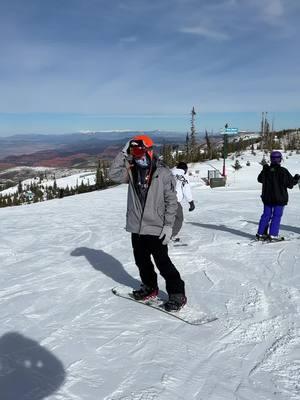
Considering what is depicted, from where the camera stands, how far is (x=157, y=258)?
4363 millimetres

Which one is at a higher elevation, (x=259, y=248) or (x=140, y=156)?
(x=140, y=156)

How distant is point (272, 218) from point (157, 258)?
3.96 meters

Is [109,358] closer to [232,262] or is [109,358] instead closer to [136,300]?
[136,300]

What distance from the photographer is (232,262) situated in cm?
673

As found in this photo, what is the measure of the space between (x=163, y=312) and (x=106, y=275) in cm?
185

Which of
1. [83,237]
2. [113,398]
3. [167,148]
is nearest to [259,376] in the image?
[113,398]

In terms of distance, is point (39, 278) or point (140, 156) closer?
point (140, 156)

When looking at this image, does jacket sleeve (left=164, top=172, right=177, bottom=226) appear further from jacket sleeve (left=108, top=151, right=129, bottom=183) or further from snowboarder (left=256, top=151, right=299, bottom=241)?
snowboarder (left=256, top=151, right=299, bottom=241)

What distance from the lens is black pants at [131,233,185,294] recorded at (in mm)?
4332

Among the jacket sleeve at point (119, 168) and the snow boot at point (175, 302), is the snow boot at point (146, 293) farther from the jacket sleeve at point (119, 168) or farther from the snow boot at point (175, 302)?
the jacket sleeve at point (119, 168)

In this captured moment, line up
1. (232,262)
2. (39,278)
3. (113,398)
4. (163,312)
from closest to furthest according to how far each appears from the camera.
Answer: (113,398) → (163,312) → (39,278) → (232,262)

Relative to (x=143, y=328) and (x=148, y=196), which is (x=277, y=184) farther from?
(x=143, y=328)

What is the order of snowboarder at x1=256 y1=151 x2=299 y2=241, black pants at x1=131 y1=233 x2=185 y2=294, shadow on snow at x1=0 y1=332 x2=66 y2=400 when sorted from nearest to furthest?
shadow on snow at x1=0 y1=332 x2=66 y2=400 < black pants at x1=131 y1=233 x2=185 y2=294 < snowboarder at x1=256 y1=151 x2=299 y2=241

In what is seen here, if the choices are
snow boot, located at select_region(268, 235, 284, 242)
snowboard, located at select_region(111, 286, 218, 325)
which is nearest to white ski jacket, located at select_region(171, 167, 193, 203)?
snow boot, located at select_region(268, 235, 284, 242)
